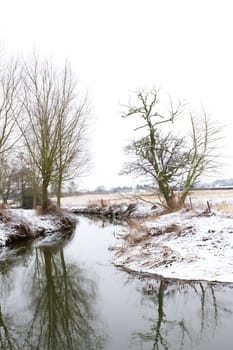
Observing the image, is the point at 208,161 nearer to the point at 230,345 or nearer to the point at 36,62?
the point at 36,62

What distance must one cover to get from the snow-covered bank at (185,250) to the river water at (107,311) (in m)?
0.48

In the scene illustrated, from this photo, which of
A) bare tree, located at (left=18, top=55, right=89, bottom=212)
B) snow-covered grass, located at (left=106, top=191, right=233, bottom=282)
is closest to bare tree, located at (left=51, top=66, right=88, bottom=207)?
bare tree, located at (left=18, top=55, right=89, bottom=212)

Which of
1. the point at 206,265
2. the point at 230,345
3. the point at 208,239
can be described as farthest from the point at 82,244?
the point at 230,345

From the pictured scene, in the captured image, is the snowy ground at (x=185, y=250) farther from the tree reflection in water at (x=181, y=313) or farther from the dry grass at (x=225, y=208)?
the tree reflection in water at (x=181, y=313)

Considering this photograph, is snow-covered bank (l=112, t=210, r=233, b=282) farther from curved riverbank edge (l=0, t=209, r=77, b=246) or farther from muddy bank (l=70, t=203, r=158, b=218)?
muddy bank (l=70, t=203, r=158, b=218)

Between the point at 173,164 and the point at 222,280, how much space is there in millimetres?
15343

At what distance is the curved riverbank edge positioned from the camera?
1541 cm

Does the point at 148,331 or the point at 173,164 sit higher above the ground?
the point at 173,164

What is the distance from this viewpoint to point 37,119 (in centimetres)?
2066

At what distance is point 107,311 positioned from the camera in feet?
21.6

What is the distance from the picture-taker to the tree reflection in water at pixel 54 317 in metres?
5.30

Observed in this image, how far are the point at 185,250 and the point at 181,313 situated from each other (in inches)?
133

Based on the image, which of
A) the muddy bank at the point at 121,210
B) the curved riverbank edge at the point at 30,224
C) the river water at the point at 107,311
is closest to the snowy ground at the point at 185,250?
the river water at the point at 107,311

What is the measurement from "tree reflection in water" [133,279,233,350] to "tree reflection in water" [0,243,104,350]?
3.20 feet
